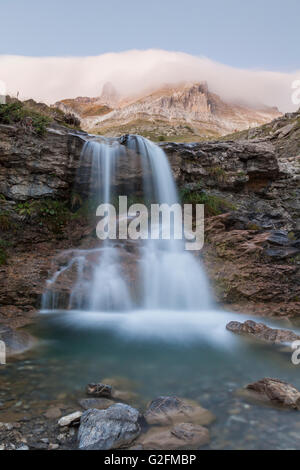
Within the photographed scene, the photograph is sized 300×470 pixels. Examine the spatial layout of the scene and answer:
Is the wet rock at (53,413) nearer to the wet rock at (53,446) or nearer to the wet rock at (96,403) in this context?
the wet rock at (96,403)

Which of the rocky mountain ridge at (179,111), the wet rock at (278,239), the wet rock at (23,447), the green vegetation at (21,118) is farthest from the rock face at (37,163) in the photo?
the rocky mountain ridge at (179,111)

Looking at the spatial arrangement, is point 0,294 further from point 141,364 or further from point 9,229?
point 141,364

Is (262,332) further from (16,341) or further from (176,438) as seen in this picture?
(16,341)

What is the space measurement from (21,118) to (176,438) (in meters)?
10.4

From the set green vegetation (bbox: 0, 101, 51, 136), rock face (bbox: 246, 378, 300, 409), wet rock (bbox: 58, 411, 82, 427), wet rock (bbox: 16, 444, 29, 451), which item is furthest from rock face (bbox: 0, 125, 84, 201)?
rock face (bbox: 246, 378, 300, 409)

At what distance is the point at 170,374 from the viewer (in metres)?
3.93

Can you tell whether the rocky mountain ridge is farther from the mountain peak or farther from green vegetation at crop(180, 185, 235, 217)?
green vegetation at crop(180, 185, 235, 217)

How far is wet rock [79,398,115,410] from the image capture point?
3018 millimetres

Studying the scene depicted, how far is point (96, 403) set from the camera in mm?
3076

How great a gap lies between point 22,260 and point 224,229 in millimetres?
6099

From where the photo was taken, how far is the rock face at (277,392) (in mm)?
3059

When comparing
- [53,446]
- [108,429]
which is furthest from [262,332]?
[53,446]
